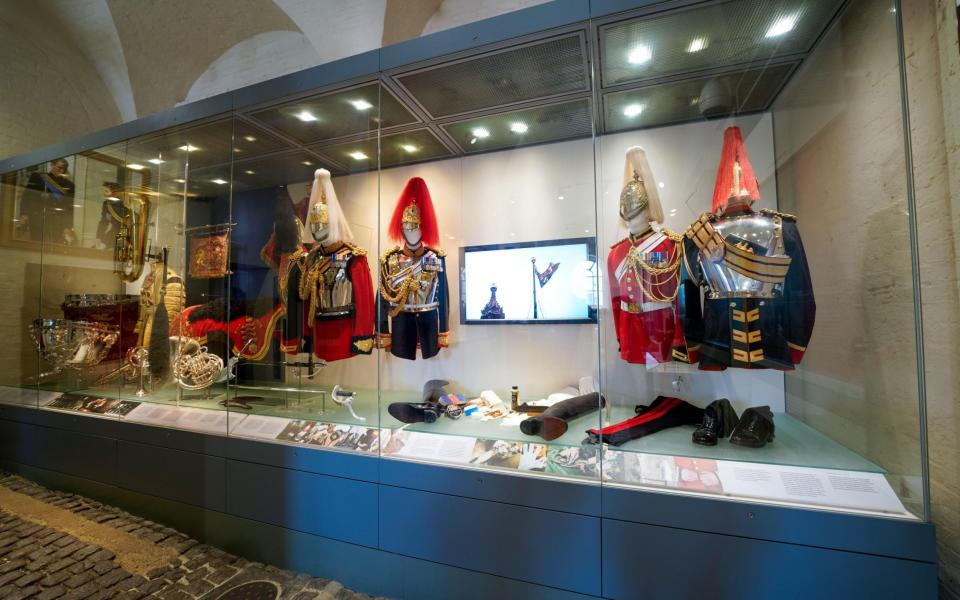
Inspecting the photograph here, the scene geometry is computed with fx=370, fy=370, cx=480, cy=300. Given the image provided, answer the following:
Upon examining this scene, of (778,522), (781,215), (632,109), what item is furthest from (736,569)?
(632,109)

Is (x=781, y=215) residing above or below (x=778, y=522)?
above

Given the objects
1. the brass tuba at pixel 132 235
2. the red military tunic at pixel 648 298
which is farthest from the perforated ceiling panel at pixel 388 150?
the brass tuba at pixel 132 235

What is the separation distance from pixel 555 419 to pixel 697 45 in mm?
2063

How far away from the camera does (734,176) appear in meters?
1.92

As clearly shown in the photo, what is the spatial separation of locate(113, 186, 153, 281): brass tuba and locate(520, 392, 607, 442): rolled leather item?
368 cm

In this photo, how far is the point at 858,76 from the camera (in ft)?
5.37

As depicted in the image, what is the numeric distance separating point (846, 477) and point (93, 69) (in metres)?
8.41

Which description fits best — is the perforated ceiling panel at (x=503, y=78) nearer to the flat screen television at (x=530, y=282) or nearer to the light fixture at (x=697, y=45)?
the light fixture at (x=697, y=45)

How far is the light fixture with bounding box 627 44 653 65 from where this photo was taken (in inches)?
76.5

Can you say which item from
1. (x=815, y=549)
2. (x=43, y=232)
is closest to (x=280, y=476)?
(x=815, y=549)

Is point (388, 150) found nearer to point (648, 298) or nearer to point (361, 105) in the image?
point (361, 105)

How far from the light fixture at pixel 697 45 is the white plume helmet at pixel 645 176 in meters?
0.51

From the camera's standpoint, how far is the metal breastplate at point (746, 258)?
175 cm

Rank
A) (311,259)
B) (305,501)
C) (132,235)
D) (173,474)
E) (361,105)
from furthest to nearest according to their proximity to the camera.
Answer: (132,235)
(311,259)
(173,474)
(361,105)
(305,501)
